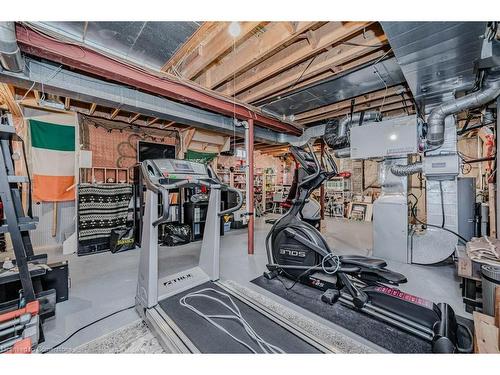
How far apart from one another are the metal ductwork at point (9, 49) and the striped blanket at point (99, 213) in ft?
7.87

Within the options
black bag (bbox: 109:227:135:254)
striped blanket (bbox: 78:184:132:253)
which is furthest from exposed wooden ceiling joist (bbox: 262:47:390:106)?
black bag (bbox: 109:227:135:254)

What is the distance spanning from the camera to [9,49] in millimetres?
1831

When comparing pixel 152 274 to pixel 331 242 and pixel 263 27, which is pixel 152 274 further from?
pixel 331 242

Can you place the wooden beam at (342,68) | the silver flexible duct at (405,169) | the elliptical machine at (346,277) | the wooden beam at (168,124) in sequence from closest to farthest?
the elliptical machine at (346,277) → the wooden beam at (342,68) → the silver flexible duct at (405,169) → the wooden beam at (168,124)

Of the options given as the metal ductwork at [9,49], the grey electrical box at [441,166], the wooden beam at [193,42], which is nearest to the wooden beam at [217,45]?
the wooden beam at [193,42]

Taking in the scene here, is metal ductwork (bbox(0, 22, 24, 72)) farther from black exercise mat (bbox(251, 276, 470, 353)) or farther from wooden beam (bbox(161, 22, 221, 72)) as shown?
black exercise mat (bbox(251, 276, 470, 353))

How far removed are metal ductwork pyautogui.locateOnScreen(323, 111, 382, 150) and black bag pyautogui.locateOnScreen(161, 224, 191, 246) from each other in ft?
12.4

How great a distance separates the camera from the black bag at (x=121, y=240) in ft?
13.5

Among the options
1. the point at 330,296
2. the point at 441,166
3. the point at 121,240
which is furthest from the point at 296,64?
the point at 121,240

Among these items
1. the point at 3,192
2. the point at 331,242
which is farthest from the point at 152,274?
the point at 331,242

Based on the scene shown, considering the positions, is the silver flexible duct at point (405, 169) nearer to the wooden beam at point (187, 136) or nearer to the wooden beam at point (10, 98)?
the wooden beam at point (187, 136)

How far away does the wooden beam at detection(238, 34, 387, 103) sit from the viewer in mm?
2508

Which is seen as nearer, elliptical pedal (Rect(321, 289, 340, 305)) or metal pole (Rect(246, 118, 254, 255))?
elliptical pedal (Rect(321, 289, 340, 305))
